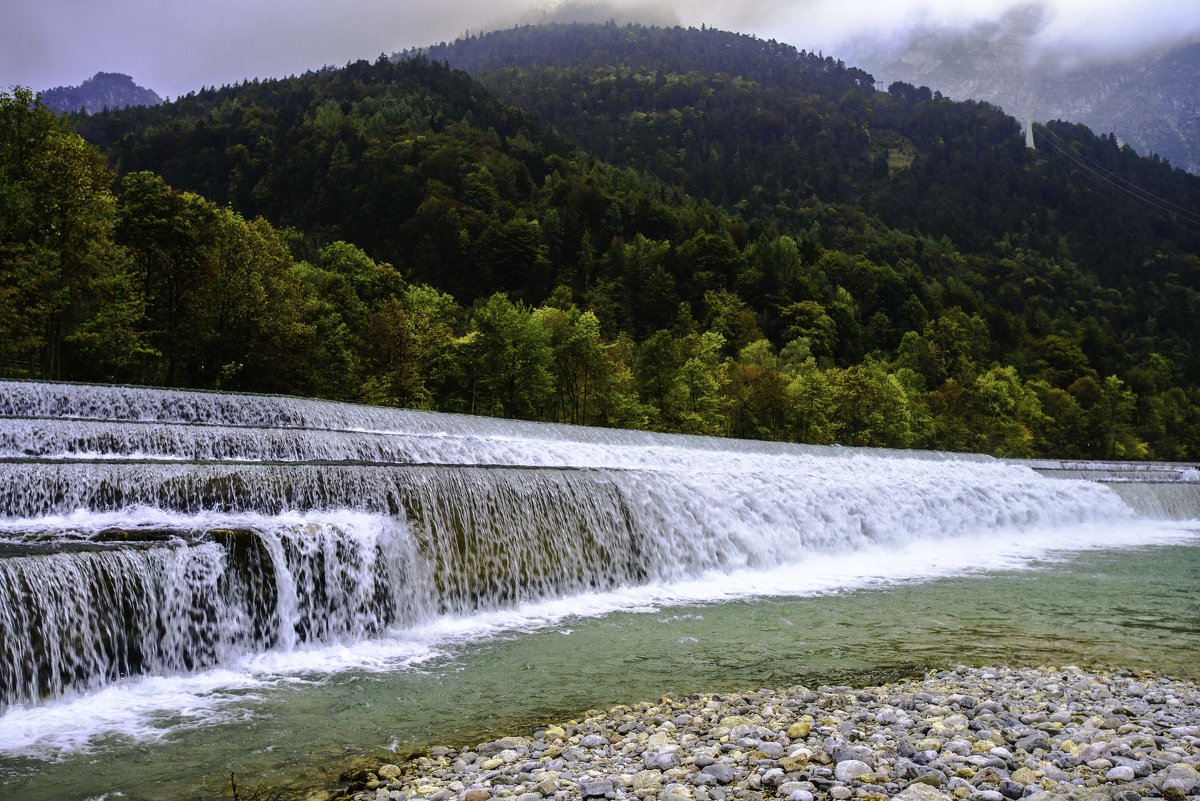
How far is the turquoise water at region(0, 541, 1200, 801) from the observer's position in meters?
5.66

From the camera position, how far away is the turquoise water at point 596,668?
5660mm

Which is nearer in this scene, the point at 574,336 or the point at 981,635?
the point at 981,635

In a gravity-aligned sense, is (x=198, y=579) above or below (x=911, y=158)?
below

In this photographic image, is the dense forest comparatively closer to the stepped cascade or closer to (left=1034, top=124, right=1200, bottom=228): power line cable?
(left=1034, top=124, right=1200, bottom=228): power line cable

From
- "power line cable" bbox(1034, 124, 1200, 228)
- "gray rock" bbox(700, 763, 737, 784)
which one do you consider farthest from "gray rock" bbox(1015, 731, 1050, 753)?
"power line cable" bbox(1034, 124, 1200, 228)

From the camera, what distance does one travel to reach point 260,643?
888 centimetres

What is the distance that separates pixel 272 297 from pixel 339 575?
29.3 meters

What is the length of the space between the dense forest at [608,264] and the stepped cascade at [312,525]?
14375 mm

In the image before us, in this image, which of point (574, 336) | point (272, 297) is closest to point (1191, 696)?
point (272, 297)

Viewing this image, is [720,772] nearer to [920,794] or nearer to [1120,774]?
[920,794]

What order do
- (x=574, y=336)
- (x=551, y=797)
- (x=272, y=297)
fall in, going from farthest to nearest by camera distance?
1. (x=574, y=336)
2. (x=272, y=297)
3. (x=551, y=797)

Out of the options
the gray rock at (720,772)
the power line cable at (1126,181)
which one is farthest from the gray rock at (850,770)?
the power line cable at (1126,181)

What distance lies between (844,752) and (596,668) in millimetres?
3795

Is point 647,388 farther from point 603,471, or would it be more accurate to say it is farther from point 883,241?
point 883,241
